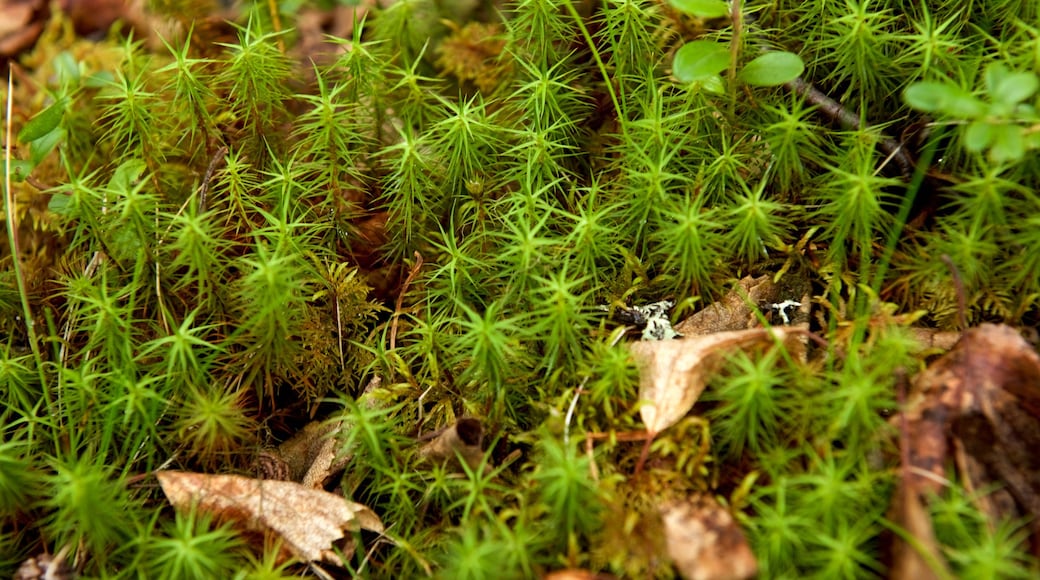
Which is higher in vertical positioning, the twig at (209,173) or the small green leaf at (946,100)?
the small green leaf at (946,100)

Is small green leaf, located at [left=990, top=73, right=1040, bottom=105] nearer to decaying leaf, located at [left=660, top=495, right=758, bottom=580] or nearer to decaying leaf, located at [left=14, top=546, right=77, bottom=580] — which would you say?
decaying leaf, located at [left=660, top=495, right=758, bottom=580]

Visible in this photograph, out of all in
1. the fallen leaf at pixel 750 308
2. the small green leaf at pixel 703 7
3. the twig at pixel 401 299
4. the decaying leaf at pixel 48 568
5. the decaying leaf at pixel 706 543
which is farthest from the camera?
the twig at pixel 401 299

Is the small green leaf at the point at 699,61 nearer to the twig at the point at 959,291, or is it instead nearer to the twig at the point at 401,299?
the twig at the point at 959,291

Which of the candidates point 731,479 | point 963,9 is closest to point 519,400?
point 731,479

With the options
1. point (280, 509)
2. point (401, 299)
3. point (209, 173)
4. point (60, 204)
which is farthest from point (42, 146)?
point (280, 509)

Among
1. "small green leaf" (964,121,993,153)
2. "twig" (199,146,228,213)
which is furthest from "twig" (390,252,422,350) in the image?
"small green leaf" (964,121,993,153)

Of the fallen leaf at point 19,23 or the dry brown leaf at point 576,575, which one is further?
the fallen leaf at point 19,23

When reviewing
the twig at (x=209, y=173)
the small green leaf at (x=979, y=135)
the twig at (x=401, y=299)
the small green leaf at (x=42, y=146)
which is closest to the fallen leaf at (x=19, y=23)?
the small green leaf at (x=42, y=146)
